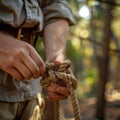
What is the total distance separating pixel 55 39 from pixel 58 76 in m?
0.26

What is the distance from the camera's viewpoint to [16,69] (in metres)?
1.22

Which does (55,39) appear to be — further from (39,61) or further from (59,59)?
(39,61)

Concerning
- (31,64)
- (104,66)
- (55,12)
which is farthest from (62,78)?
(104,66)

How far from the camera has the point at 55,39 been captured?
4.92 ft

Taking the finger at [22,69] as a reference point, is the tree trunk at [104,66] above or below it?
below

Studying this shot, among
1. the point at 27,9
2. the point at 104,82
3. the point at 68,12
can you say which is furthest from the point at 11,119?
the point at 104,82

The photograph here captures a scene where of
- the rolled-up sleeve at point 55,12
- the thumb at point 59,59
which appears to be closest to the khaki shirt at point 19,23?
the rolled-up sleeve at point 55,12

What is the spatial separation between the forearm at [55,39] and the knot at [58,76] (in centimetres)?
11

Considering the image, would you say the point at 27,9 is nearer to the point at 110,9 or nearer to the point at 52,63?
the point at 52,63

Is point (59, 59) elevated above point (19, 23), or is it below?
below

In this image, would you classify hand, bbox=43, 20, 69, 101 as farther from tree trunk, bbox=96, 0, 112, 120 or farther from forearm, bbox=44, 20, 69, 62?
tree trunk, bbox=96, 0, 112, 120

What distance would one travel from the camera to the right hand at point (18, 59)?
1211 millimetres

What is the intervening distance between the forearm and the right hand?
0.60 feet

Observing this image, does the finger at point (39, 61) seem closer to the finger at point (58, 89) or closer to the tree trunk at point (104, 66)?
the finger at point (58, 89)
